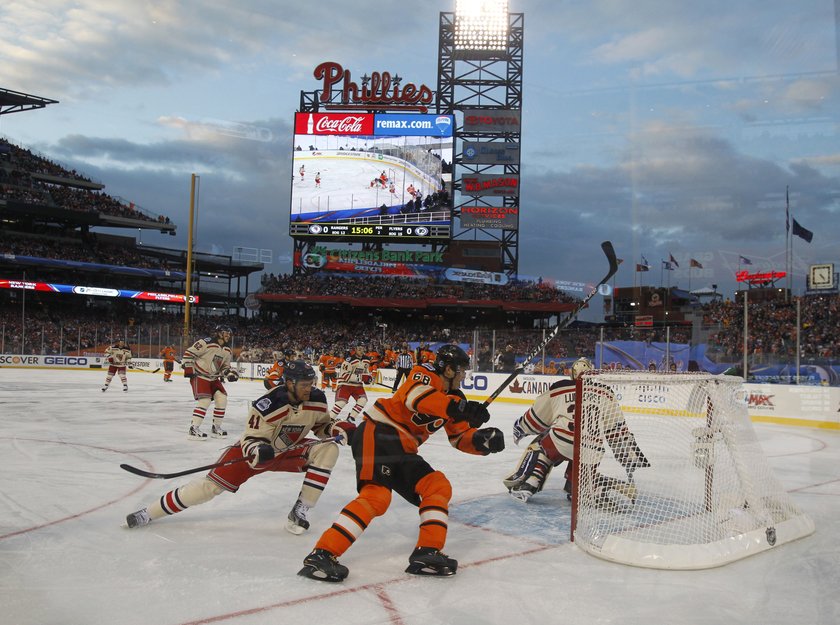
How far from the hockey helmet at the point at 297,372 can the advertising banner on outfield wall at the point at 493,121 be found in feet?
91.5

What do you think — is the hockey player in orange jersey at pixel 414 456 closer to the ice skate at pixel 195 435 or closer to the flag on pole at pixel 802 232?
the flag on pole at pixel 802 232

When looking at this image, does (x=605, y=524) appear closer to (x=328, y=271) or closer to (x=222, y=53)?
(x=222, y=53)

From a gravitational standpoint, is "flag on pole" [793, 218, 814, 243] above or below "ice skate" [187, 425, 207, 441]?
above

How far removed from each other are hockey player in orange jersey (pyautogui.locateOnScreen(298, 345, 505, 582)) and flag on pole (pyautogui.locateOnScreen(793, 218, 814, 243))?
3700 mm

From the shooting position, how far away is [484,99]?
31094 millimetres

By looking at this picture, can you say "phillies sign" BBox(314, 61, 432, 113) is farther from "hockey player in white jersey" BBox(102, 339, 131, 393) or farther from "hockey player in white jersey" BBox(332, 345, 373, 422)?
"hockey player in white jersey" BBox(332, 345, 373, 422)

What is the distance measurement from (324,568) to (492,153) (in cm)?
2887

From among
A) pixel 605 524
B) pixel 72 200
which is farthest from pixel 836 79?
pixel 72 200

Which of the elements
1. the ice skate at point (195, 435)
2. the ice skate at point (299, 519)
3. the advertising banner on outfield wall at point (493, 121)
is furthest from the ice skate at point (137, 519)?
the advertising banner on outfield wall at point (493, 121)

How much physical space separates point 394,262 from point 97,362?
43.8 ft

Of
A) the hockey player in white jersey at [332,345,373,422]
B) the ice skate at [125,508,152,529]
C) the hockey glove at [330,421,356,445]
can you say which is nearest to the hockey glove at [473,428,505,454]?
the hockey glove at [330,421,356,445]

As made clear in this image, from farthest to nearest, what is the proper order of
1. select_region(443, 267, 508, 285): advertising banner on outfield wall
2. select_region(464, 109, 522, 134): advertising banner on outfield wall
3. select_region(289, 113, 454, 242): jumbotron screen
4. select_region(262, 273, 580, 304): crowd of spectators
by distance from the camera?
select_region(443, 267, 508, 285): advertising banner on outfield wall
select_region(262, 273, 580, 304): crowd of spectators
select_region(464, 109, 522, 134): advertising banner on outfield wall
select_region(289, 113, 454, 242): jumbotron screen

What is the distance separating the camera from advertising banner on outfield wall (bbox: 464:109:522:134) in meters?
30.2

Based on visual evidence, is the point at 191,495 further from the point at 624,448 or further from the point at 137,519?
the point at 624,448
